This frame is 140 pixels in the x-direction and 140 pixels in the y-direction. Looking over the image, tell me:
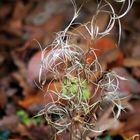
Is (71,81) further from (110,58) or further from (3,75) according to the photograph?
(3,75)

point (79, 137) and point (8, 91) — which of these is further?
point (8, 91)

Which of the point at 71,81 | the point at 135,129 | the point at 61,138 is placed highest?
the point at 71,81

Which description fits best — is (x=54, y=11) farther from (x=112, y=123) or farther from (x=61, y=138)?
(x=61, y=138)

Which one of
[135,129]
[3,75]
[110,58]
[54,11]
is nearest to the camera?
[135,129]

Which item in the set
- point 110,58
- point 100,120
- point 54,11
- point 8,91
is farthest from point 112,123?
point 54,11

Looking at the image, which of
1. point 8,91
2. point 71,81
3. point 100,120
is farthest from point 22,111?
point 71,81

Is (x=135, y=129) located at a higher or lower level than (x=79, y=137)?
lower

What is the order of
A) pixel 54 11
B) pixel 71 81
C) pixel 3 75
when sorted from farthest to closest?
pixel 54 11 < pixel 3 75 < pixel 71 81
